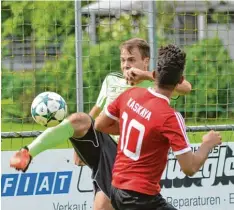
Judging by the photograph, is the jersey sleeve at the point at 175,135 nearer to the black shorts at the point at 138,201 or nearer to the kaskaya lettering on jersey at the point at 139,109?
the kaskaya lettering on jersey at the point at 139,109

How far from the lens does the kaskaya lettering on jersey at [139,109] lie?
5016mm

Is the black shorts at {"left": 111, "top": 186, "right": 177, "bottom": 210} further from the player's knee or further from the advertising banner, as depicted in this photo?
the advertising banner

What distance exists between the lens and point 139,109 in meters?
5.08

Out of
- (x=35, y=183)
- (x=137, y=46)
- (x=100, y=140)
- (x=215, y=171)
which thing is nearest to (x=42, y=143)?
(x=100, y=140)

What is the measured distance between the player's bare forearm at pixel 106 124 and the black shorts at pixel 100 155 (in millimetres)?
979

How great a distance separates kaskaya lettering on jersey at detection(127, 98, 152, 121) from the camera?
16.5 ft

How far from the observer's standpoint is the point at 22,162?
19.0ft

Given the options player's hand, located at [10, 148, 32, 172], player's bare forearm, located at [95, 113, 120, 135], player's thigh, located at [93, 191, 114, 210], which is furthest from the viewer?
player's thigh, located at [93, 191, 114, 210]

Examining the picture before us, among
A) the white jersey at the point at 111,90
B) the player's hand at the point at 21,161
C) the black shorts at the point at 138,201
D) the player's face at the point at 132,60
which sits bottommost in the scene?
the black shorts at the point at 138,201

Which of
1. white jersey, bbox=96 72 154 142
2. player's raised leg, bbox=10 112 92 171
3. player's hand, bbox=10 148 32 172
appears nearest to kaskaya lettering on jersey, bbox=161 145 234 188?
white jersey, bbox=96 72 154 142

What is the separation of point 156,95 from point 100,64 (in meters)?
5.45

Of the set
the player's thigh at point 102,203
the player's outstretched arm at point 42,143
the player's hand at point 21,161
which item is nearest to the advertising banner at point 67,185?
the player's thigh at point 102,203

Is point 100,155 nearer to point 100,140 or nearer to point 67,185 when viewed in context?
point 100,140

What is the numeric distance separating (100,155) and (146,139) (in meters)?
1.62
